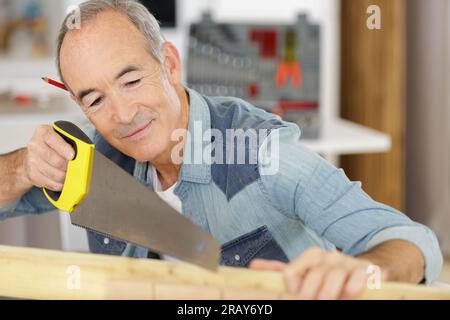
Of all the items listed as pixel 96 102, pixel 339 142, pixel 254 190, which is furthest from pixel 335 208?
pixel 339 142

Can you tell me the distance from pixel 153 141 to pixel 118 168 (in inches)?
2.5

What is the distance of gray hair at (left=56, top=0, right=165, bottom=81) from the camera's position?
55cm

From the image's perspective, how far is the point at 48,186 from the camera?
0.57 meters

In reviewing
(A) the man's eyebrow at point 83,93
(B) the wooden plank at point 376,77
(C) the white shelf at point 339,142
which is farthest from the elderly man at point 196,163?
(B) the wooden plank at point 376,77

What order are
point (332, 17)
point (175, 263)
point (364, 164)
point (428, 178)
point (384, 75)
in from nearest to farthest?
point (175, 263) < point (364, 164) < point (428, 178) < point (384, 75) < point (332, 17)

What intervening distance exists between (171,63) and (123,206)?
0.38 ft

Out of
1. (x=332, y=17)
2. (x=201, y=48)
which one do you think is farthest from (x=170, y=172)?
(x=332, y=17)

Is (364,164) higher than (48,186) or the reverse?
the reverse

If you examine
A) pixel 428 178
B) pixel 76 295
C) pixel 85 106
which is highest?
pixel 85 106

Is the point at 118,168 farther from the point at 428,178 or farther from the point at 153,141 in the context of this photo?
the point at 428,178

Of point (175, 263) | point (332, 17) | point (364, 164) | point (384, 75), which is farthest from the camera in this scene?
point (332, 17)

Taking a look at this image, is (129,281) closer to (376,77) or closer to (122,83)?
(122,83)

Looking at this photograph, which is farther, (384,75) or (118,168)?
(384,75)

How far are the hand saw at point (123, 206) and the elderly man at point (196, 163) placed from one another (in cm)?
2
